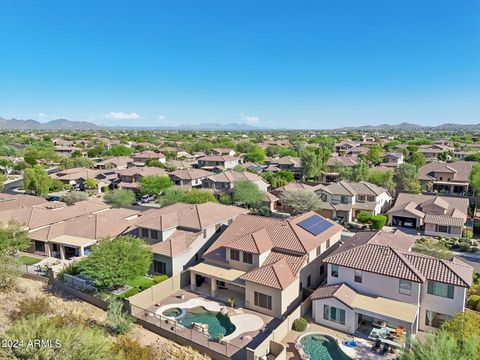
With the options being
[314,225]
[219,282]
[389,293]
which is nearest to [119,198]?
[219,282]

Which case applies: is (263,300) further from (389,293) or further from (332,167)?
(332,167)

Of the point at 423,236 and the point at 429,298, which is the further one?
the point at 423,236

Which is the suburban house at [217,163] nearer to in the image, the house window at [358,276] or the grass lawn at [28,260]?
the grass lawn at [28,260]

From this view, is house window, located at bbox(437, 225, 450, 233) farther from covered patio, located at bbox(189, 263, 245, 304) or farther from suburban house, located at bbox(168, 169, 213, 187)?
suburban house, located at bbox(168, 169, 213, 187)

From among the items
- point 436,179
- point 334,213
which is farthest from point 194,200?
point 436,179

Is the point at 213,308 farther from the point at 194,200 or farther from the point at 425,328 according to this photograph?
the point at 194,200

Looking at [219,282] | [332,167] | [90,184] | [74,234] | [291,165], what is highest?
[332,167]

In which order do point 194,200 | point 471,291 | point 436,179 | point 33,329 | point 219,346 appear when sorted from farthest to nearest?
1. point 436,179
2. point 194,200
3. point 471,291
4. point 219,346
5. point 33,329
